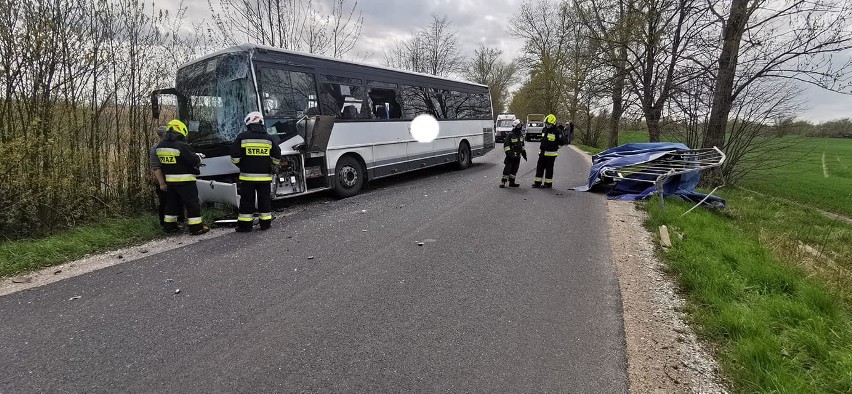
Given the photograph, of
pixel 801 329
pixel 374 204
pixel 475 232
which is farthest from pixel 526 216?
pixel 801 329

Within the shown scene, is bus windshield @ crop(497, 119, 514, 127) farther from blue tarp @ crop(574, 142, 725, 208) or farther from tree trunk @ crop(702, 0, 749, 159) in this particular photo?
blue tarp @ crop(574, 142, 725, 208)

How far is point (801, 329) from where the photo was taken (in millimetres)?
2709

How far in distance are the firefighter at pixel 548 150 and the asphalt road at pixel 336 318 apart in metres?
3.73

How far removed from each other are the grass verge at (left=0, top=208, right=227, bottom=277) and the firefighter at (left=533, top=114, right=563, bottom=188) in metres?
6.76

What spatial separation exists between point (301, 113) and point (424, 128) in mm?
4122

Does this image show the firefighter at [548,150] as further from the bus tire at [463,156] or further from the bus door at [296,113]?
A: the bus door at [296,113]

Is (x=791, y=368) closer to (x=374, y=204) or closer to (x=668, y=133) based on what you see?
(x=374, y=204)

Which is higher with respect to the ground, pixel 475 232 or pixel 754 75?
pixel 754 75

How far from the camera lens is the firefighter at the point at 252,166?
5559 mm

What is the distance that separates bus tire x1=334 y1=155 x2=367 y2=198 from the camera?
784cm

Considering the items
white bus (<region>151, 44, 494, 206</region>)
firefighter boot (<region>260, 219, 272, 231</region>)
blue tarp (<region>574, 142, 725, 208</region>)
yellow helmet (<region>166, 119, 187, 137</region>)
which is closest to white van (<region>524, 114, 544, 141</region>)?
blue tarp (<region>574, 142, 725, 208</region>)

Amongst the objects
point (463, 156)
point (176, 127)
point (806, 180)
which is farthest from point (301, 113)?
point (806, 180)

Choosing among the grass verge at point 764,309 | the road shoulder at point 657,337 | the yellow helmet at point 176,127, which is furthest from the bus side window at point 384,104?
the grass verge at point 764,309

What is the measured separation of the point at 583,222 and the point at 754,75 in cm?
917
